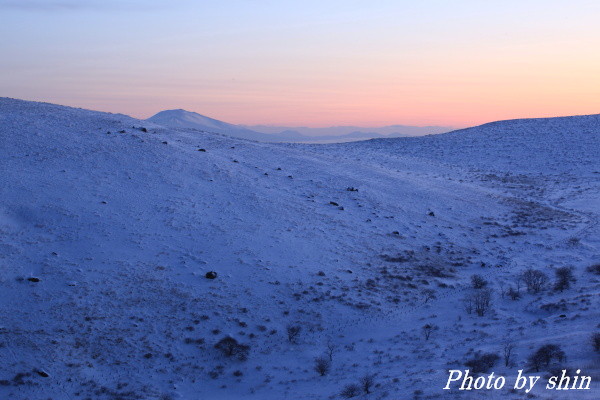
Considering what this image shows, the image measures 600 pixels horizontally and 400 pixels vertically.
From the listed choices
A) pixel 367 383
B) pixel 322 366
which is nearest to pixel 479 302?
pixel 322 366

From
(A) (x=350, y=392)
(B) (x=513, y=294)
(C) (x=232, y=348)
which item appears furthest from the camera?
(B) (x=513, y=294)

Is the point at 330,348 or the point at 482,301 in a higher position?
the point at 482,301

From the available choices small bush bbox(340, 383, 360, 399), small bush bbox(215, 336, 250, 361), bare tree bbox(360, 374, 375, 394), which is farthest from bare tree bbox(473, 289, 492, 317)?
small bush bbox(215, 336, 250, 361)

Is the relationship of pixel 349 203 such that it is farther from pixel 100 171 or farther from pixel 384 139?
pixel 384 139

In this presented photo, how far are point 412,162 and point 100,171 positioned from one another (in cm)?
2709

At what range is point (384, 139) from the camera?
5681 cm

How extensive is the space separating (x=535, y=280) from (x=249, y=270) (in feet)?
32.1

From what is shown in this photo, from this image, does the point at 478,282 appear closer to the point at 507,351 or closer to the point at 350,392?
the point at 507,351

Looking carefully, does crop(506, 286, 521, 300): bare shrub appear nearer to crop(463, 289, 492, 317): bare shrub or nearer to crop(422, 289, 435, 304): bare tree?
crop(463, 289, 492, 317): bare shrub

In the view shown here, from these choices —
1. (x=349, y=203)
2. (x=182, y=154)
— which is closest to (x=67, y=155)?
(x=182, y=154)

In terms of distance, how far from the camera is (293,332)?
13.5m

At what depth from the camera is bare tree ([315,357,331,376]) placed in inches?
457

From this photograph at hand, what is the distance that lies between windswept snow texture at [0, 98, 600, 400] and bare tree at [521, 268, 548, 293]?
1.78 feet

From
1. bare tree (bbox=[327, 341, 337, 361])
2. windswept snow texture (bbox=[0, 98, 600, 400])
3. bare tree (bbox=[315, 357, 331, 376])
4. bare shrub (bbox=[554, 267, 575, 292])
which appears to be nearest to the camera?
windswept snow texture (bbox=[0, 98, 600, 400])
